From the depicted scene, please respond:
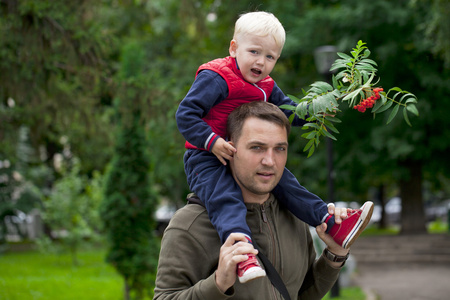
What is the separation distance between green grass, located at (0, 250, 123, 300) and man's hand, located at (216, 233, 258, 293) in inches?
398

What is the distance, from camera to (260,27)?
257 centimetres

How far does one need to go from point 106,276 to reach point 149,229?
696 cm

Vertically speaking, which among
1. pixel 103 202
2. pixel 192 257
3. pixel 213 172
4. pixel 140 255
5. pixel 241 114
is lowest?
pixel 140 255

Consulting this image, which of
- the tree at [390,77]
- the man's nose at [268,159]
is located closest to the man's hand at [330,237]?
the man's nose at [268,159]

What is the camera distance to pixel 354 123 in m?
19.0

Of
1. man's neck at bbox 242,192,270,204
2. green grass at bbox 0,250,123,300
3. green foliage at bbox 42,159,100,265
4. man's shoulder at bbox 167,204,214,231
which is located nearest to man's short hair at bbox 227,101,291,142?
man's neck at bbox 242,192,270,204

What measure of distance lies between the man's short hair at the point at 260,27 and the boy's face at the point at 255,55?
2cm

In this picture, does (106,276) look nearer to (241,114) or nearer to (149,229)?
(149,229)

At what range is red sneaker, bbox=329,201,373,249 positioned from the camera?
2.47 meters

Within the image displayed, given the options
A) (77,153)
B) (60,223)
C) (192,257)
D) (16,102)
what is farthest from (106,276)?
(192,257)

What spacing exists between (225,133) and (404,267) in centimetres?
1506

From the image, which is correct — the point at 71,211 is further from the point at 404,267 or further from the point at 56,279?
the point at 404,267

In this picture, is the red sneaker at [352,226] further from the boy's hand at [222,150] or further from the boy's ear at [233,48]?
the boy's ear at [233,48]

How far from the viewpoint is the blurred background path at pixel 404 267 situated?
479 inches
